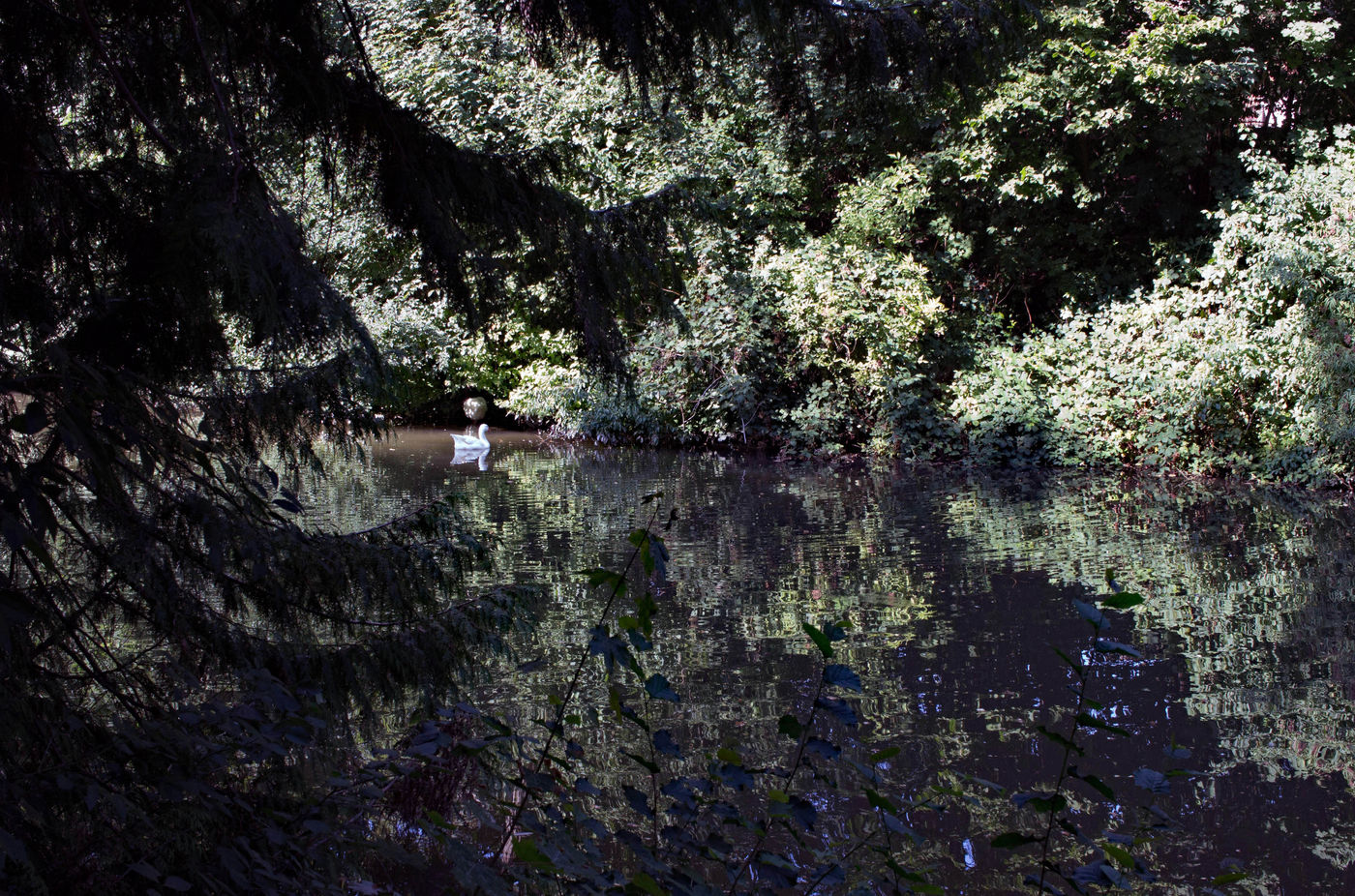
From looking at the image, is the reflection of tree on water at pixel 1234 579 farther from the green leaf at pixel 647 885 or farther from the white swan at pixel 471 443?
the white swan at pixel 471 443

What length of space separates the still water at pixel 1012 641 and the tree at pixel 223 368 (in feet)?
1.86

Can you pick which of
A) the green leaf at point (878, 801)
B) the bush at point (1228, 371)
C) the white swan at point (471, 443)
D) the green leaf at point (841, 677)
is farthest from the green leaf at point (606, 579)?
the white swan at point (471, 443)

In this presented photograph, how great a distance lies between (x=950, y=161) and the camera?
15.9 meters

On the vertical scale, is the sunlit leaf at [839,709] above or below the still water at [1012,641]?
above

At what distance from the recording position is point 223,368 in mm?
3143

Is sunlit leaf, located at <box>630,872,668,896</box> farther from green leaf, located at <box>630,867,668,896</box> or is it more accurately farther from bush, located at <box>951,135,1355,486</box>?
bush, located at <box>951,135,1355,486</box>

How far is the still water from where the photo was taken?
358cm

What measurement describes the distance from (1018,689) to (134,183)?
4.07 meters

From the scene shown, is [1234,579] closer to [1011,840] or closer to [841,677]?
[1011,840]

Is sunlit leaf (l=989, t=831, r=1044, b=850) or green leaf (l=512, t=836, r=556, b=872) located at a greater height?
green leaf (l=512, t=836, r=556, b=872)

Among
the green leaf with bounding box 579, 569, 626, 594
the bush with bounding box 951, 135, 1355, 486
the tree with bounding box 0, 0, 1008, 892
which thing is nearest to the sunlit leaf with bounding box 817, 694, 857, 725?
the green leaf with bounding box 579, 569, 626, 594

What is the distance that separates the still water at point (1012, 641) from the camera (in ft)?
11.8

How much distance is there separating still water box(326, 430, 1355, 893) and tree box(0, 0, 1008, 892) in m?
0.57

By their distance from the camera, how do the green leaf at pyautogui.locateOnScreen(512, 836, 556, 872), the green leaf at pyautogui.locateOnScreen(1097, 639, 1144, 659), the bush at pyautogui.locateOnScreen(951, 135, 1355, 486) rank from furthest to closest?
the bush at pyautogui.locateOnScreen(951, 135, 1355, 486) → the green leaf at pyautogui.locateOnScreen(1097, 639, 1144, 659) → the green leaf at pyautogui.locateOnScreen(512, 836, 556, 872)
